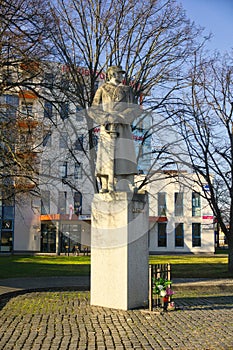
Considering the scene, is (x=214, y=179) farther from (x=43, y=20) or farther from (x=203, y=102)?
(x=43, y=20)

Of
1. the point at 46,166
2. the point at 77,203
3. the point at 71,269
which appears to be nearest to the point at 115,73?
the point at 46,166

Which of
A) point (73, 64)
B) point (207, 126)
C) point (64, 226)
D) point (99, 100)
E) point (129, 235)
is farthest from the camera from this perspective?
point (64, 226)

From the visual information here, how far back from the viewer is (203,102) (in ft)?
66.0

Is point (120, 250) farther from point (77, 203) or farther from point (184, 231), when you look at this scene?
point (184, 231)

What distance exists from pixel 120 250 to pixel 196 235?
3954 centimetres

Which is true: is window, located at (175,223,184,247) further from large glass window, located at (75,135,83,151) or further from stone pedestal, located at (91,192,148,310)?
stone pedestal, located at (91,192,148,310)

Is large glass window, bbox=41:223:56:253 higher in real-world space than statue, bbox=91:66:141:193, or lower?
lower

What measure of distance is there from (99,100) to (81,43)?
769 cm

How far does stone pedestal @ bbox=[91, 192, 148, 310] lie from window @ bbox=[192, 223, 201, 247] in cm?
3837

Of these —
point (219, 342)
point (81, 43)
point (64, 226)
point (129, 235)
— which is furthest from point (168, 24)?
point (64, 226)

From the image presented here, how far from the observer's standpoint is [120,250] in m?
10.2

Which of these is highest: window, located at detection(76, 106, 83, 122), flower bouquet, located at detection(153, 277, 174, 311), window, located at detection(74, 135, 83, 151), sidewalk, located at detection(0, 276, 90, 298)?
window, located at detection(76, 106, 83, 122)

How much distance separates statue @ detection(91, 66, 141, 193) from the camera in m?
10.9

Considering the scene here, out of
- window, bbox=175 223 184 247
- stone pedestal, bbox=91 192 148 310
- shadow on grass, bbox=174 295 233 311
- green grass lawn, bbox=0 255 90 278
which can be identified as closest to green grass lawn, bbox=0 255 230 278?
green grass lawn, bbox=0 255 90 278
